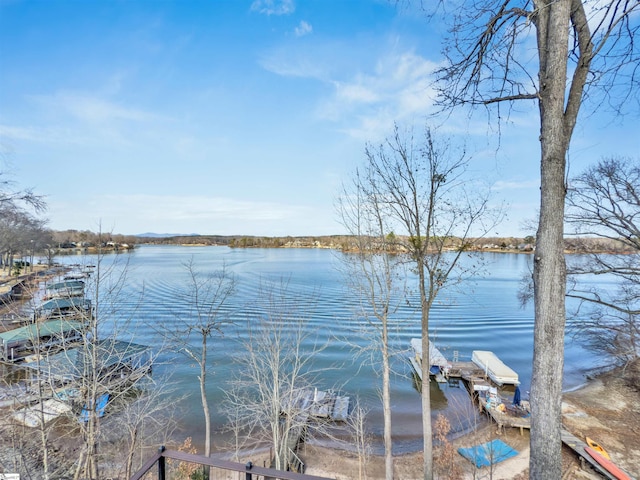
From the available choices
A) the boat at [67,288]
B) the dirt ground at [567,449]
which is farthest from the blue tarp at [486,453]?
the boat at [67,288]

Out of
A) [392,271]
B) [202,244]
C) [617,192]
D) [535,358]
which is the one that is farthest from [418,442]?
[202,244]

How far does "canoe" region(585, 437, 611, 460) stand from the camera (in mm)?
8125

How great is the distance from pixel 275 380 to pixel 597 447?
30.4 ft

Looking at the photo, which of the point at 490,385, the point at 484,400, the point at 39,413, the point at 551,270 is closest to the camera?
the point at 551,270

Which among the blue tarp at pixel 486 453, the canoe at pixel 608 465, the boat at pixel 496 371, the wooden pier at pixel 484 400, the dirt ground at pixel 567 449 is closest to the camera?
the canoe at pixel 608 465

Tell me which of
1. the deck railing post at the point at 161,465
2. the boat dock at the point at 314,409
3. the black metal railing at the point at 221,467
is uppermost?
the black metal railing at the point at 221,467

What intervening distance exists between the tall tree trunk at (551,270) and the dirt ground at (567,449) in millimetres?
5416

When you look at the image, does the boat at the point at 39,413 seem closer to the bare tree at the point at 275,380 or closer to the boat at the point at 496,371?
the bare tree at the point at 275,380

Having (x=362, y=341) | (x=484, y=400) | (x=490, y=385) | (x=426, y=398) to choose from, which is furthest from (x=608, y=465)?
(x=362, y=341)

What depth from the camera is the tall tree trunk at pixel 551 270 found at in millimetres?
2475

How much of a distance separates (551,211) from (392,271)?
526cm

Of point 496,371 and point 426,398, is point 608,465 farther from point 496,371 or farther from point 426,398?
point 496,371

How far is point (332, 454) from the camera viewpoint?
9352 mm

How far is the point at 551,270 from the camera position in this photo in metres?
2.50
